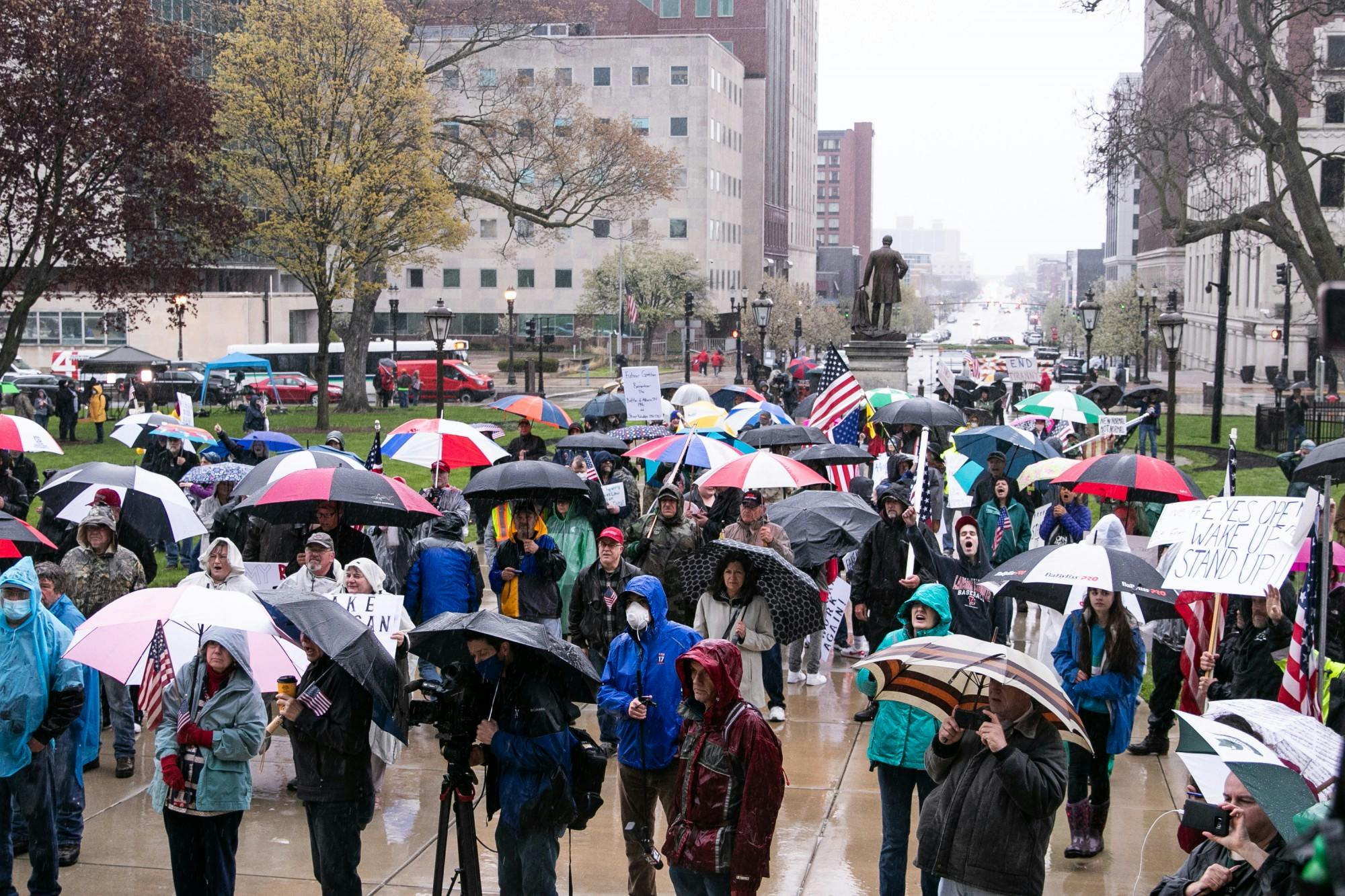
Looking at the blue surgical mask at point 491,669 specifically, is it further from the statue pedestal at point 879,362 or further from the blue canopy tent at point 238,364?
the blue canopy tent at point 238,364

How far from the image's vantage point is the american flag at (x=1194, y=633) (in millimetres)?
8469

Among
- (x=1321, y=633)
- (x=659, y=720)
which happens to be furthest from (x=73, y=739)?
(x=1321, y=633)

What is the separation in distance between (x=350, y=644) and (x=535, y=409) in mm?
12509

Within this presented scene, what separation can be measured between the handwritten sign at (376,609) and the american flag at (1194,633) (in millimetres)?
4622

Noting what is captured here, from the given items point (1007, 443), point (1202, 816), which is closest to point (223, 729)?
point (1202, 816)

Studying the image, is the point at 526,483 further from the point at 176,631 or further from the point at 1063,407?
the point at 1063,407

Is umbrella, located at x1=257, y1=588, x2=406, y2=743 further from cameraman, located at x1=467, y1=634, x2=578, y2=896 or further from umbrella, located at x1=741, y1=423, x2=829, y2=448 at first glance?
umbrella, located at x1=741, y1=423, x2=829, y2=448

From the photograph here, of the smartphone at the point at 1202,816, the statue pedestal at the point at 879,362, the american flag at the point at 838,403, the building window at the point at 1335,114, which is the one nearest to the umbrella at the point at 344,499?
the smartphone at the point at 1202,816

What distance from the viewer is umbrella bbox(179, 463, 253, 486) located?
545 inches

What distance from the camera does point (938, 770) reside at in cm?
593

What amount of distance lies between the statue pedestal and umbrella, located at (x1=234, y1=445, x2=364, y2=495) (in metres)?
20.9

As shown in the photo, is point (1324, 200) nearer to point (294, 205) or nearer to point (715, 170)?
point (715, 170)

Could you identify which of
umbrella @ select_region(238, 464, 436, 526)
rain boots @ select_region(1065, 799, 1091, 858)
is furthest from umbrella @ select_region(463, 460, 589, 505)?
rain boots @ select_region(1065, 799, 1091, 858)

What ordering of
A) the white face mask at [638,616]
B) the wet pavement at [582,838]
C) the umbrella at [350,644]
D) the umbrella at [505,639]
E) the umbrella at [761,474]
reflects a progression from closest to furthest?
the umbrella at [505,639], the umbrella at [350,644], the white face mask at [638,616], the wet pavement at [582,838], the umbrella at [761,474]
